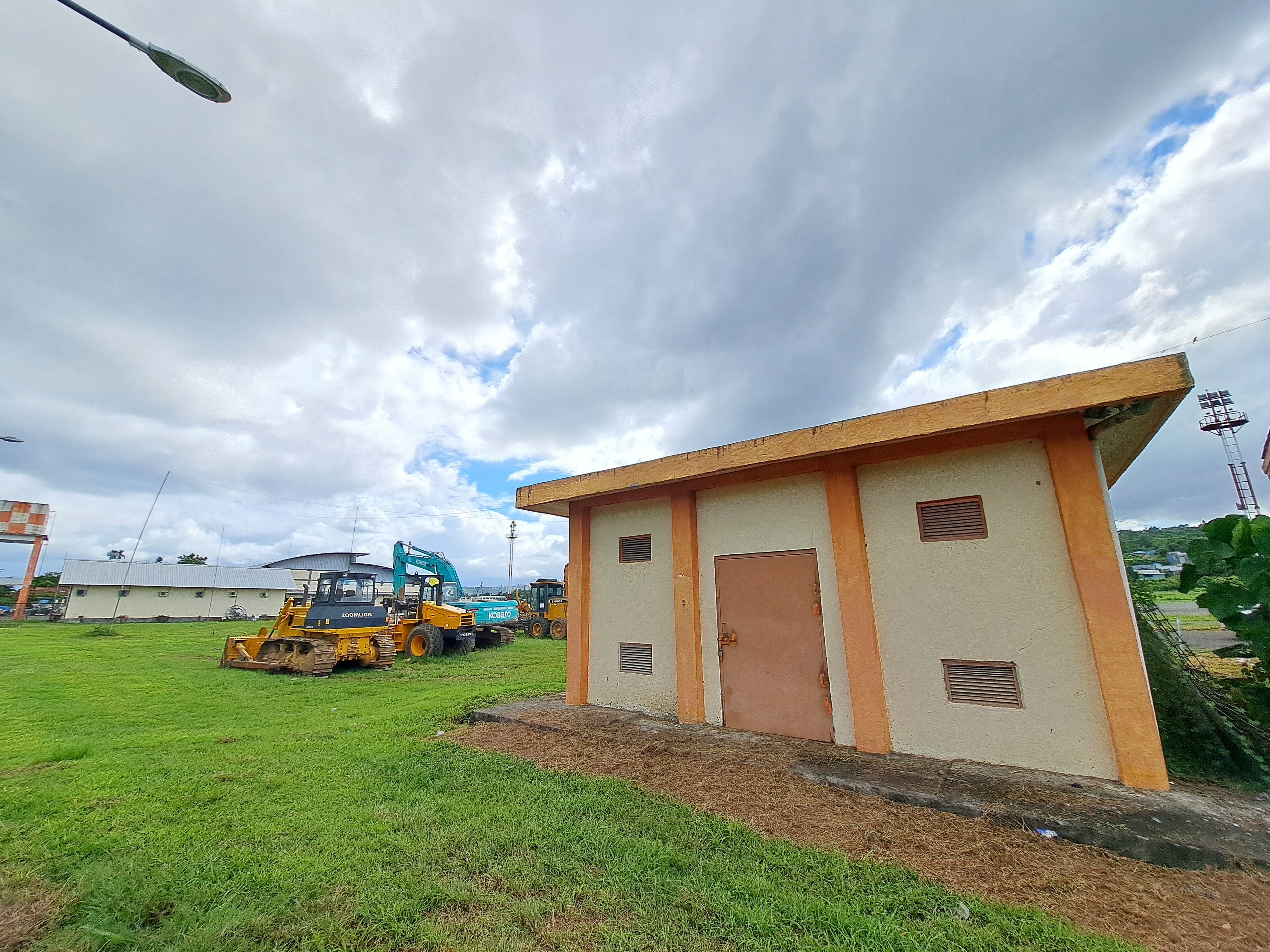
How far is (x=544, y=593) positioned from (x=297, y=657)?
1389 centimetres

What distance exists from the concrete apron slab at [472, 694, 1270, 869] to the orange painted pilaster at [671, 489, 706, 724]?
2.16 ft

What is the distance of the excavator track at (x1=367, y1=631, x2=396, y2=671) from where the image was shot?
1454 centimetres

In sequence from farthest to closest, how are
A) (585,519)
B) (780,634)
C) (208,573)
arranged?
(208,573)
(585,519)
(780,634)

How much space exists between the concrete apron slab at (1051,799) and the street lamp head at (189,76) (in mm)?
7179

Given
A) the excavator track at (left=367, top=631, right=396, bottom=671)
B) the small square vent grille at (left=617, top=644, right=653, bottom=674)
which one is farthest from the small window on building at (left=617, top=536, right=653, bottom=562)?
the excavator track at (left=367, top=631, right=396, bottom=671)

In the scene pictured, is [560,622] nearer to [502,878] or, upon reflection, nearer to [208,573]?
[502,878]

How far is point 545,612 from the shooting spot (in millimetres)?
26219

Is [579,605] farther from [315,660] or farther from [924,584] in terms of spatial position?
[315,660]

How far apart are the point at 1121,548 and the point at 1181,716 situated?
1.71 meters

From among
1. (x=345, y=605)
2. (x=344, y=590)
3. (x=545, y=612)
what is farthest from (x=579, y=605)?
→ (x=545, y=612)

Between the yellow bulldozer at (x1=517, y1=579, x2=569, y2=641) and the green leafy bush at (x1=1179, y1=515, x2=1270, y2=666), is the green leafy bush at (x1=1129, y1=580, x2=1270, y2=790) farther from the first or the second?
the yellow bulldozer at (x1=517, y1=579, x2=569, y2=641)

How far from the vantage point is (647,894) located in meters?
2.99

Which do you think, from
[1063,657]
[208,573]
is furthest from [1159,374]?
[208,573]

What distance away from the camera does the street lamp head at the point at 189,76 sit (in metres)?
3.79
